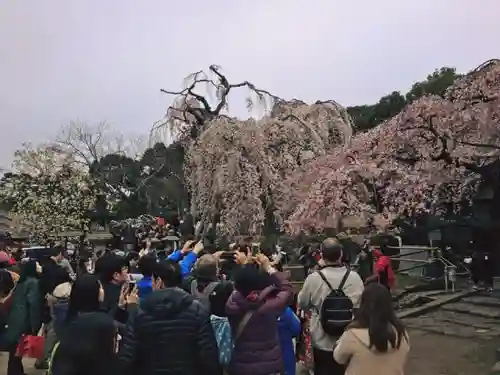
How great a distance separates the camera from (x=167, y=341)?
376cm

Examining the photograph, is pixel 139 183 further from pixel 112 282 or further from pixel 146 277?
pixel 112 282

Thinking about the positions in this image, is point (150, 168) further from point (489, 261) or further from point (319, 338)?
point (319, 338)

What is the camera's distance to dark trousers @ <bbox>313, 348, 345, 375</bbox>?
502cm

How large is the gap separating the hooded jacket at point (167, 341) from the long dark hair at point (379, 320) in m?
0.95

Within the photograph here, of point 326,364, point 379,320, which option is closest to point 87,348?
point 379,320

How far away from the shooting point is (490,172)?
1307cm

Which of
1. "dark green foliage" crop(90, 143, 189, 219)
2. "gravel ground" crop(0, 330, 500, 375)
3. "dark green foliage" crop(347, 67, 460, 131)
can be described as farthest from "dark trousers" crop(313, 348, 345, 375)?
"dark green foliage" crop(90, 143, 189, 219)

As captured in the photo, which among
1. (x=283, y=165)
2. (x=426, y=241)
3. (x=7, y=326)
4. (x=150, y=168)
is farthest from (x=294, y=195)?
(x=150, y=168)

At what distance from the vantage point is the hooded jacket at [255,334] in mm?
4332

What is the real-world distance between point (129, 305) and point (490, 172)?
9.92 meters

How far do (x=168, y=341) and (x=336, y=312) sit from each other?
1.68 meters

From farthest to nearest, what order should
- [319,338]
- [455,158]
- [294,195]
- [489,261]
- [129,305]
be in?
1. [294,195]
2. [489,261]
3. [455,158]
4. [129,305]
5. [319,338]

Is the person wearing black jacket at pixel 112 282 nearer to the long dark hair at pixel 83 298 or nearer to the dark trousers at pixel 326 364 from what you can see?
the long dark hair at pixel 83 298

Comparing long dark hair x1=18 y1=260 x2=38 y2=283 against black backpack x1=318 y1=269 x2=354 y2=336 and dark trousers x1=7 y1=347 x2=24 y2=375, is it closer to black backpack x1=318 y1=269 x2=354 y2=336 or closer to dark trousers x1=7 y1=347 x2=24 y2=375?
dark trousers x1=7 y1=347 x2=24 y2=375
